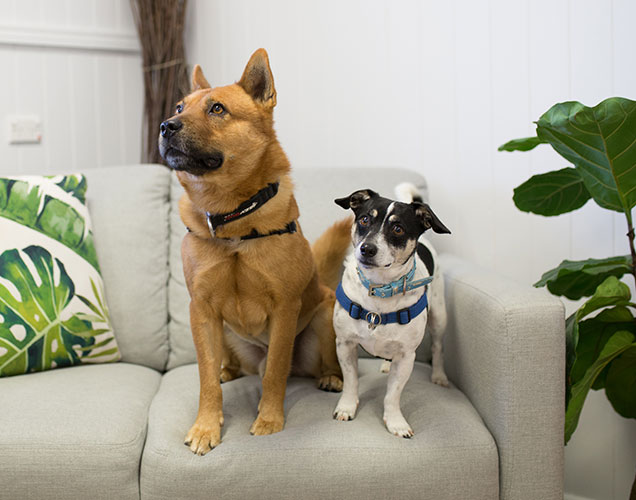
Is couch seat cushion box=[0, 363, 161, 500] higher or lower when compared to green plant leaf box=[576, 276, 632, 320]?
lower

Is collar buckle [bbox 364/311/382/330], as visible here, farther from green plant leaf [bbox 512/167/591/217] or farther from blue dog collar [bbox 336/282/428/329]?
green plant leaf [bbox 512/167/591/217]

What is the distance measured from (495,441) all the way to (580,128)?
0.76 meters

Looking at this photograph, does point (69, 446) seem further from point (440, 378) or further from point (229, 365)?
point (440, 378)

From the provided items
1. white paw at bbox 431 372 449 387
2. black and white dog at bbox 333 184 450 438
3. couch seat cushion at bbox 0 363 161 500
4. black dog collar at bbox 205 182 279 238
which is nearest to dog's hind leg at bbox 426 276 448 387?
white paw at bbox 431 372 449 387

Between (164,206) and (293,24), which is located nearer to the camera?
(164,206)

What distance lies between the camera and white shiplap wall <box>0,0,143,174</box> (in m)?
2.47

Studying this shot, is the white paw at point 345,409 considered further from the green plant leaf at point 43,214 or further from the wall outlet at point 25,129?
the wall outlet at point 25,129

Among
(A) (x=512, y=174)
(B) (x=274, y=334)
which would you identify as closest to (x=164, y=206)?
(B) (x=274, y=334)

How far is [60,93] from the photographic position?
257 cm

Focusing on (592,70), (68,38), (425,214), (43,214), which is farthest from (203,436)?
(68,38)

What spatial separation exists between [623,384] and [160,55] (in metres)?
2.19

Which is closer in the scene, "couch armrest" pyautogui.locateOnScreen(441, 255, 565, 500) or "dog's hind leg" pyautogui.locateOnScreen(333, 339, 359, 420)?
"couch armrest" pyautogui.locateOnScreen(441, 255, 565, 500)

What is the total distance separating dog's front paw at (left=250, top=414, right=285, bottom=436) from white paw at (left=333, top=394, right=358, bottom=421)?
14cm

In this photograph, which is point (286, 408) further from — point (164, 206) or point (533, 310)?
point (164, 206)
